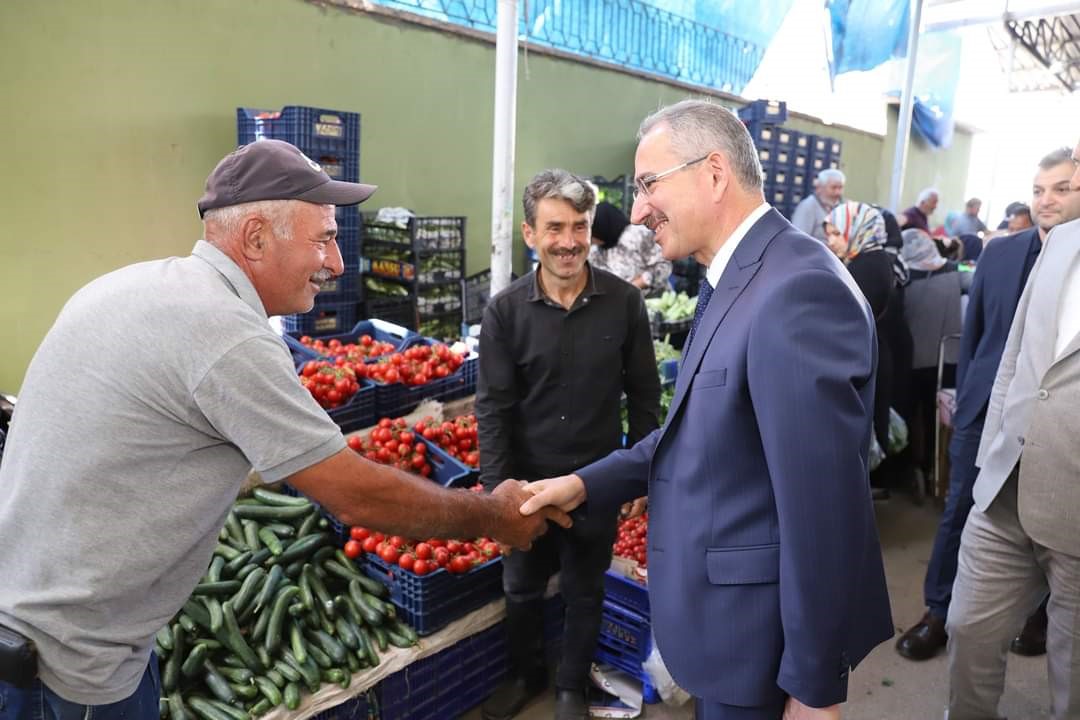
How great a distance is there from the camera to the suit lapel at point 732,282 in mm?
1518

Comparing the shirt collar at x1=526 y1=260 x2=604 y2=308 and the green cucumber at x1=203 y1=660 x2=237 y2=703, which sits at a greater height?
the shirt collar at x1=526 y1=260 x2=604 y2=308

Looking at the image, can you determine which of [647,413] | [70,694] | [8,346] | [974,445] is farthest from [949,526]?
[8,346]

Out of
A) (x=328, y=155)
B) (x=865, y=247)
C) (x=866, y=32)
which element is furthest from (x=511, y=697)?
(x=866, y=32)

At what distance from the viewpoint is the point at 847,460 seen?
1.32 metres

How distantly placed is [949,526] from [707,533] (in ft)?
7.81

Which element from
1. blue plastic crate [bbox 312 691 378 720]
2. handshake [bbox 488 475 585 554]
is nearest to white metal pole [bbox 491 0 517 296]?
handshake [bbox 488 475 585 554]

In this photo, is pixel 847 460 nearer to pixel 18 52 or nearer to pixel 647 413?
pixel 647 413

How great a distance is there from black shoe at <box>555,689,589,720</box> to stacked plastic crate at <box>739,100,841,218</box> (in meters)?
7.12

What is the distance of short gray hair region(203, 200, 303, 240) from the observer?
62.4 inches

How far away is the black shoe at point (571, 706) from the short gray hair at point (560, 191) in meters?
1.91

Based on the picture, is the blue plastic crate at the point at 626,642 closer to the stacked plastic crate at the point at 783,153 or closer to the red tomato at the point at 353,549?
the red tomato at the point at 353,549

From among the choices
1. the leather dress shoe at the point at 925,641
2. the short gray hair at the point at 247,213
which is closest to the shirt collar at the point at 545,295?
the short gray hair at the point at 247,213

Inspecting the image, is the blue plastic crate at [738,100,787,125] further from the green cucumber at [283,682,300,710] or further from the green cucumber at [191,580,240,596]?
the green cucumber at [283,682,300,710]

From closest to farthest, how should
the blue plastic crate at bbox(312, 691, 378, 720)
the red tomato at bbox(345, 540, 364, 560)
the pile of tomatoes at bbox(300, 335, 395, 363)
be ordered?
1. the blue plastic crate at bbox(312, 691, 378, 720)
2. the red tomato at bbox(345, 540, 364, 560)
3. the pile of tomatoes at bbox(300, 335, 395, 363)
